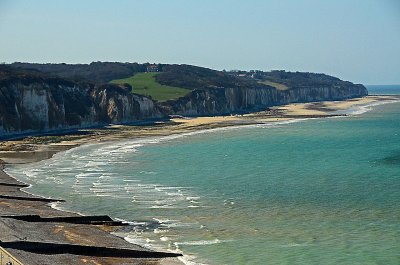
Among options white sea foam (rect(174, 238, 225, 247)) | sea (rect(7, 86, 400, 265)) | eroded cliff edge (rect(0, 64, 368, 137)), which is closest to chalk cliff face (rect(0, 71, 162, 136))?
eroded cliff edge (rect(0, 64, 368, 137))

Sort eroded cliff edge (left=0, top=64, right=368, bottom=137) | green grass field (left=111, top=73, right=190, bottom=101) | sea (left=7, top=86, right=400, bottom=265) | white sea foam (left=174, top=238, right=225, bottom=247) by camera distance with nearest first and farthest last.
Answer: sea (left=7, top=86, right=400, bottom=265) < white sea foam (left=174, top=238, right=225, bottom=247) < eroded cliff edge (left=0, top=64, right=368, bottom=137) < green grass field (left=111, top=73, right=190, bottom=101)

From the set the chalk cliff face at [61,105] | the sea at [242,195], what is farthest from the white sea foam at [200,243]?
the chalk cliff face at [61,105]

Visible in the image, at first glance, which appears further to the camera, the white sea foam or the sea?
the white sea foam

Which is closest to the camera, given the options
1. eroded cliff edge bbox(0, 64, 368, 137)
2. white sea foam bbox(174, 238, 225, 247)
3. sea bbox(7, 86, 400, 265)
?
sea bbox(7, 86, 400, 265)

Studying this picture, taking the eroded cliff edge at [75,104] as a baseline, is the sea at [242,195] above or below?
below

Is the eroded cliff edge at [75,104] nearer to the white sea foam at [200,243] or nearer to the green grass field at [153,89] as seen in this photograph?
the green grass field at [153,89]

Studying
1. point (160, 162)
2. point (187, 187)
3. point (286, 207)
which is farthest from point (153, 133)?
point (286, 207)

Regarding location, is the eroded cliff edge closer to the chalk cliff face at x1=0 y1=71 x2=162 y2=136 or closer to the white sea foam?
the chalk cliff face at x1=0 y1=71 x2=162 y2=136

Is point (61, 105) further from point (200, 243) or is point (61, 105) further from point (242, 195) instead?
point (200, 243)
